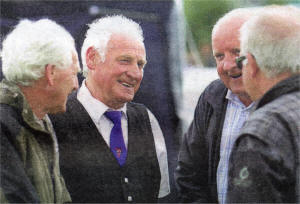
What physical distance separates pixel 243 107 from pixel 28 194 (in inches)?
41.1

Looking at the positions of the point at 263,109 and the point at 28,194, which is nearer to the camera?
the point at 263,109

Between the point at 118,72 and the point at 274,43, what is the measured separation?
704 millimetres

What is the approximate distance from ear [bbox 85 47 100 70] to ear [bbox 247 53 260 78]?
69 centimetres

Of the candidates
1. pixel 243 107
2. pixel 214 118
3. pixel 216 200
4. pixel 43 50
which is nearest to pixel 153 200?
pixel 216 200

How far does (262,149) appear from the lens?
1533 mm

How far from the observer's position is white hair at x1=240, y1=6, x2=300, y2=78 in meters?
1.71

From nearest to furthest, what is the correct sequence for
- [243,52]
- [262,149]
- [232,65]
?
1. [262,149]
2. [243,52]
3. [232,65]

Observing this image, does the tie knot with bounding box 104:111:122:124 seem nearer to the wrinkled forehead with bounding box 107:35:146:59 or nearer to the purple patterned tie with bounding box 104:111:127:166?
the purple patterned tie with bounding box 104:111:127:166

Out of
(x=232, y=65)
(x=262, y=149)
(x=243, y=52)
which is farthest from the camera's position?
(x=232, y=65)

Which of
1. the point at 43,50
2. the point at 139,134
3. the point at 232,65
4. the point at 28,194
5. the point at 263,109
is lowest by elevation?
the point at 28,194

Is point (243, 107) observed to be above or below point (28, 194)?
above

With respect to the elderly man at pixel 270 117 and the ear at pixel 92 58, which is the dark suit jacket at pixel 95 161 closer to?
the ear at pixel 92 58

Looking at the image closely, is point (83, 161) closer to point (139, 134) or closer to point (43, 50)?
point (139, 134)

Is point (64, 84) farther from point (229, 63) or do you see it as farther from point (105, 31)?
point (229, 63)
